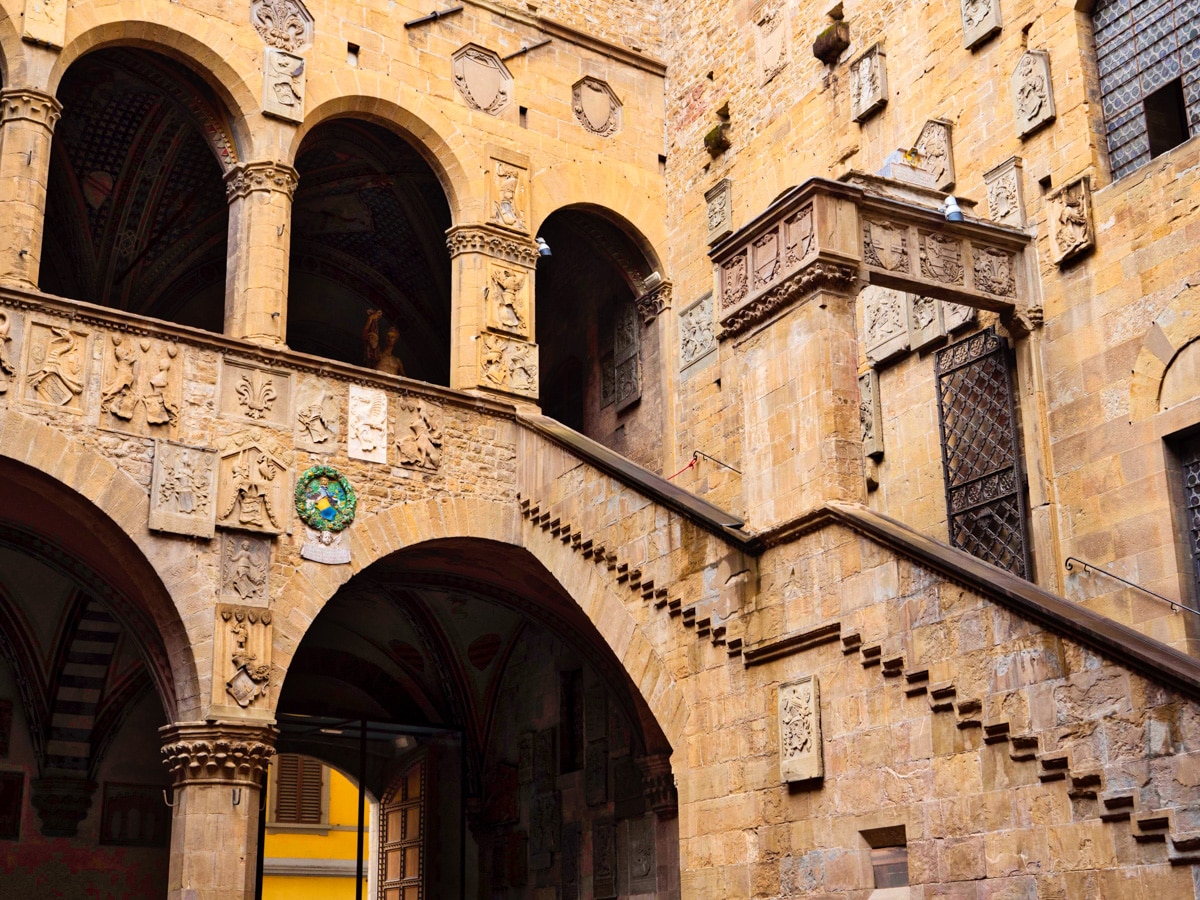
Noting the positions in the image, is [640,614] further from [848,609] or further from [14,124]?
[14,124]

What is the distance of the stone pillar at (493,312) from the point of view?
13.4 meters

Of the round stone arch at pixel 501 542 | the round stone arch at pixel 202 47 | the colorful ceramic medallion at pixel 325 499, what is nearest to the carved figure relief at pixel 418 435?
the round stone arch at pixel 501 542

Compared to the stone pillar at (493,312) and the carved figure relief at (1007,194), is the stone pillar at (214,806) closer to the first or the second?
the stone pillar at (493,312)

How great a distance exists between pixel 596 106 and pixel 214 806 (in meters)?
7.98

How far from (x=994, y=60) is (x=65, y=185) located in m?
9.15

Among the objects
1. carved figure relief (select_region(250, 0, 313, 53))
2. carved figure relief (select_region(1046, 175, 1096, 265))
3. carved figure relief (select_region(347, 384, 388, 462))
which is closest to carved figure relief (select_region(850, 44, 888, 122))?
carved figure relief (select_region(1046, 175, 1096, 265))

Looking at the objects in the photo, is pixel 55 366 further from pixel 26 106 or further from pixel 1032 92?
pixel 1032 92

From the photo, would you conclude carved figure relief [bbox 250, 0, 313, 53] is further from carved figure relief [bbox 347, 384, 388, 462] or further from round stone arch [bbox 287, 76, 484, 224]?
carved figure relief [bbox 347, 384, 388, 462]

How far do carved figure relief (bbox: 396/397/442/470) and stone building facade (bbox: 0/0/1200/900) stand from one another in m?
0.04

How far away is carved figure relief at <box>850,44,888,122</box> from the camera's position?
1284cm

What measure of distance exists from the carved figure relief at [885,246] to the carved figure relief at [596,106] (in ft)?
18.8

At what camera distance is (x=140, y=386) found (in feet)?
37.5

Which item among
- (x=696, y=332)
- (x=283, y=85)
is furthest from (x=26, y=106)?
(x=696, y=332)

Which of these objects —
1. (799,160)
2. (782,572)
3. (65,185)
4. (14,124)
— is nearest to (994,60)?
(799,160)
